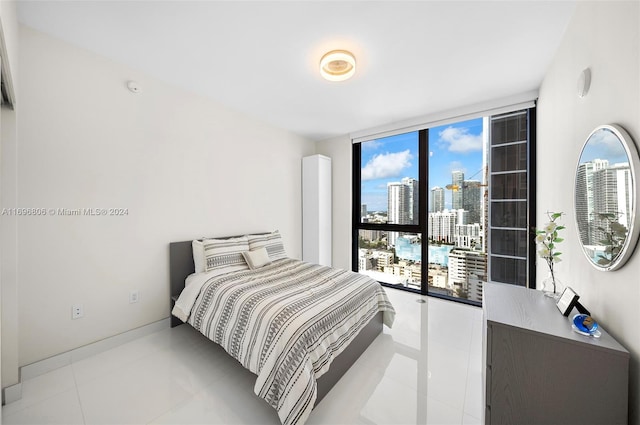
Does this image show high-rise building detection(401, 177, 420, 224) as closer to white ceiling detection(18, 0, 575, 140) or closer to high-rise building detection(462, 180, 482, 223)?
high-rise building detection(462, 180, 482, 223)

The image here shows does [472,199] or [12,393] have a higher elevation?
[472,199]

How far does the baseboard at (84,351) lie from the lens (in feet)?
5.95

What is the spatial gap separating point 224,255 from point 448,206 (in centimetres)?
299

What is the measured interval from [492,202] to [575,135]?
5.20 ft

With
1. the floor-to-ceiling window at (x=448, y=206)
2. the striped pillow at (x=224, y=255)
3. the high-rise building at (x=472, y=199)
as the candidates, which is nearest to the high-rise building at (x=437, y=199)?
the floor-to-ceiling window at (x=448, y=206)

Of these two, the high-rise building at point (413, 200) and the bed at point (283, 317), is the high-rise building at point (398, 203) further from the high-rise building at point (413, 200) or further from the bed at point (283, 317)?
the bed at point (283, 317)

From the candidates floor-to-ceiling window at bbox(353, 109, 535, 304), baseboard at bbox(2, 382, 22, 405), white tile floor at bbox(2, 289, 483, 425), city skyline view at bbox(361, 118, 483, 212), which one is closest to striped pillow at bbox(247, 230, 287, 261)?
white tile floor at bbox(2, 289, 483, 425)

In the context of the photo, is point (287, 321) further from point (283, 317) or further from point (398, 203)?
point (398, 203)

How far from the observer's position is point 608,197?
1116 mm

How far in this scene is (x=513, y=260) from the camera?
292 cm

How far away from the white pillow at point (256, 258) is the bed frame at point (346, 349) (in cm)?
60

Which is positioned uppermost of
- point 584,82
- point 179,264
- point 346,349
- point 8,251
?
point 584,82

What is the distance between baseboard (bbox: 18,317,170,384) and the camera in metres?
1.81

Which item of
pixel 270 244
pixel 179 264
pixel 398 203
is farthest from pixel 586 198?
pixel 179 264
